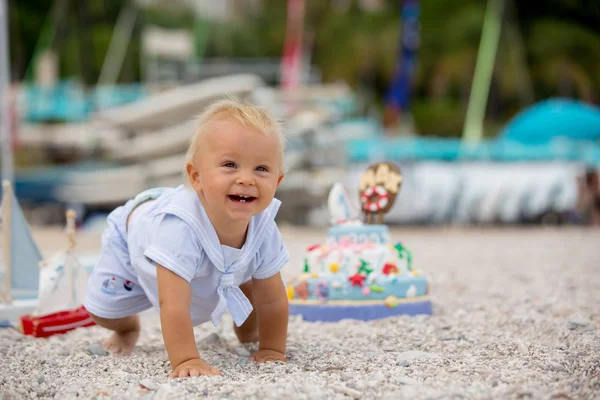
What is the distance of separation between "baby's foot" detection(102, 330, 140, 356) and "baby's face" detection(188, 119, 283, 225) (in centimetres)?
92

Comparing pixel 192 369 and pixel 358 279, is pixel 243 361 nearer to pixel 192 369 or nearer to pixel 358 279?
pixel 192 369

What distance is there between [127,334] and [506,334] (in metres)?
1.68

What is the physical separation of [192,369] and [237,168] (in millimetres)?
717

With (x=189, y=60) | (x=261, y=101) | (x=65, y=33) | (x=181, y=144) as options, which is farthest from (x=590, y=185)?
(x=65, y=33)

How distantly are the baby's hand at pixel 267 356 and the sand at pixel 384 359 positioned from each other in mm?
64

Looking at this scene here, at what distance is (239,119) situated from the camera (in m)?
2.73

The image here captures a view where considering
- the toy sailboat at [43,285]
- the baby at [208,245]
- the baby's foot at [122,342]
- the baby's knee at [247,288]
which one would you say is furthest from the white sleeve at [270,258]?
the toy sailboat at [43,285]

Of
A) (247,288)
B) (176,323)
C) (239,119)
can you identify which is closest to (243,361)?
(247,288)

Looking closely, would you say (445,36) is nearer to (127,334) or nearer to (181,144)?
(181,144)

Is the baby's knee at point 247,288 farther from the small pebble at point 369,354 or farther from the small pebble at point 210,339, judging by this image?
the small pebble at point 369,354

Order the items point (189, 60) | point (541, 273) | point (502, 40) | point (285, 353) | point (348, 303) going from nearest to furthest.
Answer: point (285, 353) < point (348, 303) < point (541, 273) < point (189, 60) < point (502, 40)

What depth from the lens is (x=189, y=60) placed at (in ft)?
61.2

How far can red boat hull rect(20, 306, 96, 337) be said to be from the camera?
3.59 metres

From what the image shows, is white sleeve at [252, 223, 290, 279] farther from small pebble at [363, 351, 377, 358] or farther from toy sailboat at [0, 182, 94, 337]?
toy sailboat at [0, 182, 94, 337]
